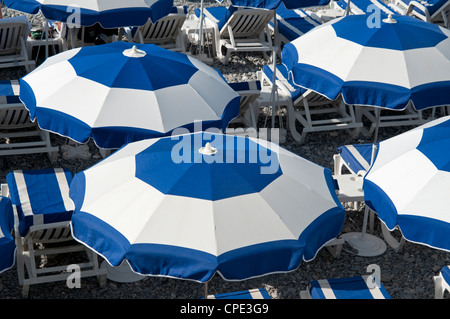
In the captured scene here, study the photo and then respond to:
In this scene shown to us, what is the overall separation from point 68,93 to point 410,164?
3.38m

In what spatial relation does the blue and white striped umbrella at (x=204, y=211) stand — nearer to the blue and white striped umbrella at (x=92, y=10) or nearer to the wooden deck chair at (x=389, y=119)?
the blue and white striped umbrella at (x=92, y=10)

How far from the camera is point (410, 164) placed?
6.55 metres

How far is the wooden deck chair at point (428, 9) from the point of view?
12.9 m

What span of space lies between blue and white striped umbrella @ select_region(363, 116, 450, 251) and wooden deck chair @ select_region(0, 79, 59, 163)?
4345 mm

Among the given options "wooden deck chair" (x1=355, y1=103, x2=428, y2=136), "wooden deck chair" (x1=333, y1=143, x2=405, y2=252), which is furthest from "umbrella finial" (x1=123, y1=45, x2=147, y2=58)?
"wooden deck chair" (x1=355, y1=103, x2=428, y2=136)

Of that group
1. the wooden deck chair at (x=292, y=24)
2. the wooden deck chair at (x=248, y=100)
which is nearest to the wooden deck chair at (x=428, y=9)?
the wooden deck chair at (x=292, y=24)

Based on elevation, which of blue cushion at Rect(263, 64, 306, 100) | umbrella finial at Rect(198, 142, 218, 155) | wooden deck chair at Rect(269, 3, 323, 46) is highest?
umbrella finial at Rect(198, 142, 218, 155)

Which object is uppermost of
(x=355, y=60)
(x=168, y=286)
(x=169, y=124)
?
(x=355, y=60)

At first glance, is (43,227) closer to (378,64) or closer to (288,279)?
(288,279)

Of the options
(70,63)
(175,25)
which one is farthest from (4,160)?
(175,25)

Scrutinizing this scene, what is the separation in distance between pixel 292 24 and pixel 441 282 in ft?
21.5

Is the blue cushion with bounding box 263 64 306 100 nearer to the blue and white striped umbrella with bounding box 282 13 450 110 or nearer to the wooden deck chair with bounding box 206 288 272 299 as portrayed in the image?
the blue and white striped umbrella with bounding box 282 13 450 110

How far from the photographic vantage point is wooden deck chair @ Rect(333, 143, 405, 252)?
8.47 metres
